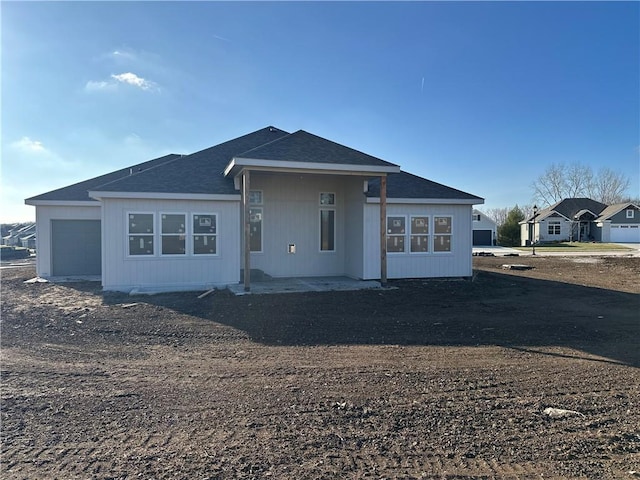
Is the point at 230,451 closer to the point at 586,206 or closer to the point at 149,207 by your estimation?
the point at 149,207

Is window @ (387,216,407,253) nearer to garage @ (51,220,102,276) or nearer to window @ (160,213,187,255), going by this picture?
window @ (160,213,187,255)

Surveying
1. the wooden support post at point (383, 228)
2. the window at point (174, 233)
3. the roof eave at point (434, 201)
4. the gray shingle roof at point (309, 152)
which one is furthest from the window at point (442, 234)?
the window at point (174, 233)

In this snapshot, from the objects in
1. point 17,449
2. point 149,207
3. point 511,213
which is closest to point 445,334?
point 17,449

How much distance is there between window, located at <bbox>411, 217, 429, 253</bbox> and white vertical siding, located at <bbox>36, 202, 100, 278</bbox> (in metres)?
12.7

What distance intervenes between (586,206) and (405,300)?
55684mm

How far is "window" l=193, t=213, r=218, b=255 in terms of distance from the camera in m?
12.0

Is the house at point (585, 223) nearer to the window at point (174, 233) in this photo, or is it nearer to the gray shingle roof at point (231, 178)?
the gray shingle roof at point (231, 178)

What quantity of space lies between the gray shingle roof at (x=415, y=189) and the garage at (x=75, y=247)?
11.0m

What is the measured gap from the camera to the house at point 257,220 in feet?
37.6

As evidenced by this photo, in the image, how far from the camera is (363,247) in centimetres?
1321

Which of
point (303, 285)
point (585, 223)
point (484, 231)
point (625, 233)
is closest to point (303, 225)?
point (303, 285)

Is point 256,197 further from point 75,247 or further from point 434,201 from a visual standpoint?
point 75,247

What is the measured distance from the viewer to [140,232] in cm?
1162

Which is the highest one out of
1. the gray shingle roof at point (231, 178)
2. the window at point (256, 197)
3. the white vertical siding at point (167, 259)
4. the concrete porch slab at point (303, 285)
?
the gray shingle roof at point (231, 178)
